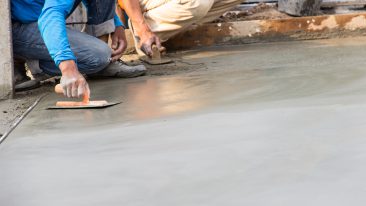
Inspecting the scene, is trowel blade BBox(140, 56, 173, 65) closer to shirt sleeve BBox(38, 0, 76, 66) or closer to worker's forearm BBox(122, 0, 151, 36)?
worker's forearm BBox(122, 0, 151, 36)

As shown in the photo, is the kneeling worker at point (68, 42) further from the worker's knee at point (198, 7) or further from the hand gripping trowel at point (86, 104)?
the worker's knee at point (198, 7)

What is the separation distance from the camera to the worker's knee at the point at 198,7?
13.9 ft

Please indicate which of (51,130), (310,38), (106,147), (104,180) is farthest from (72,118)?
(310,38)

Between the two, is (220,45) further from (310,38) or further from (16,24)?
(16,24)

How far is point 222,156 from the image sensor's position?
6.20ft

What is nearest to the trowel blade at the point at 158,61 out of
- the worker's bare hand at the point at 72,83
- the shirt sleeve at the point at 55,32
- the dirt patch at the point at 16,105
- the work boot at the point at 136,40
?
the work boot at the point at 136,40

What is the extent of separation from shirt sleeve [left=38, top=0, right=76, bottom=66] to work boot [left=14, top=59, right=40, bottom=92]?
81 centimetres

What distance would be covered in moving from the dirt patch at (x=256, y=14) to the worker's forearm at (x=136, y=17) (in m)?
1.17

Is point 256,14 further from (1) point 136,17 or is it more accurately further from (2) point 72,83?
(2) point 72,83

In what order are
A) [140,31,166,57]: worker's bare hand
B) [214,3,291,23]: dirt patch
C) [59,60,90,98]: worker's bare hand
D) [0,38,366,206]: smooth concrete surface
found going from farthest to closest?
1. [214,3,291,23]: dirt patch
2. [140,31,166,57]: worker's bare hand
3. [59,60,90,98]: worker's bare hand
4. [0,38,366,206]: smooth concrete surface

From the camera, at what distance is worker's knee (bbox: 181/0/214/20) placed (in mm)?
4223

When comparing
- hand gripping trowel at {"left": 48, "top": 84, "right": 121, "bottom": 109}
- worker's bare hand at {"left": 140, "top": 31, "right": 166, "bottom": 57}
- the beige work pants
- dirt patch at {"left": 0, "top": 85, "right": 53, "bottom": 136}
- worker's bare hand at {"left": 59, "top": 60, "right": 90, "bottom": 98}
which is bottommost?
dirt patch at {"left": 0, "top": 85, "right": 53, "bottom": 136}

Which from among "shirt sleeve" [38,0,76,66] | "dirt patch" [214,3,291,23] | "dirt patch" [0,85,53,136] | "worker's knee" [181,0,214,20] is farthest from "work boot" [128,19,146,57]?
"shirt sleeve" [38,0,76,66]

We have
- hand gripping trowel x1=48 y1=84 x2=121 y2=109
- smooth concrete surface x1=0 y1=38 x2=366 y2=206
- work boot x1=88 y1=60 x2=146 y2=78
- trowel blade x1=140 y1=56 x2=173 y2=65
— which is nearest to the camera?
smooth concrete surface x1=0 y1=38 x2=366 y2=206
